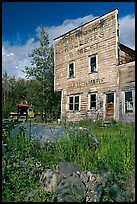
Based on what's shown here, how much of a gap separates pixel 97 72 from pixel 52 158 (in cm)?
1088

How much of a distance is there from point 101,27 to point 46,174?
41.0ft

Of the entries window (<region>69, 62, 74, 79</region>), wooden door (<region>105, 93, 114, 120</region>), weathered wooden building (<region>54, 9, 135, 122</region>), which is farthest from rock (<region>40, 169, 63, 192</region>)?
window (<region>69, 62, 74, 79</region>)

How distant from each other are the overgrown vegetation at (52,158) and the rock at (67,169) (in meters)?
0.16

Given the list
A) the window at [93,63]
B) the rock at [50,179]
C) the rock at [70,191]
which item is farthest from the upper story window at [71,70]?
the rock at [70,191]

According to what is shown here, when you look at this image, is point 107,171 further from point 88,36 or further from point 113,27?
point 88,36

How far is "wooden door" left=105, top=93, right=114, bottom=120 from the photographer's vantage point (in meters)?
13.6

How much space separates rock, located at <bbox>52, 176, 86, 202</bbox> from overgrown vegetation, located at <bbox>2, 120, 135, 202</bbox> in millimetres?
Answer: 157

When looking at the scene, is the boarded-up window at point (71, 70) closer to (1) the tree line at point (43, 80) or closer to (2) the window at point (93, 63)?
(2) the window at point (93, 63)

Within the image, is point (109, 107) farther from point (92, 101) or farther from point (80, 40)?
point (80, 40)

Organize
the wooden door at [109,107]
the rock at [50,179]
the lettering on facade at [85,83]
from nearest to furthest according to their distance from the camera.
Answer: the rock at [50,179] < the wooden door at [109,107] < the lettering on facade at [85,83]

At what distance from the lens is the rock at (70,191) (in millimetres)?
3021

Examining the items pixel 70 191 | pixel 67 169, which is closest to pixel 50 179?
pixel 67 169

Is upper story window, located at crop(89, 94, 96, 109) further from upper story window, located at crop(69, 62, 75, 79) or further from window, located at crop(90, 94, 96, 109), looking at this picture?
upper story window, located at crop(69, 62, 75, 79)

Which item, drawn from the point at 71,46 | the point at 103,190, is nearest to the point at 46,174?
the point at 103,190
